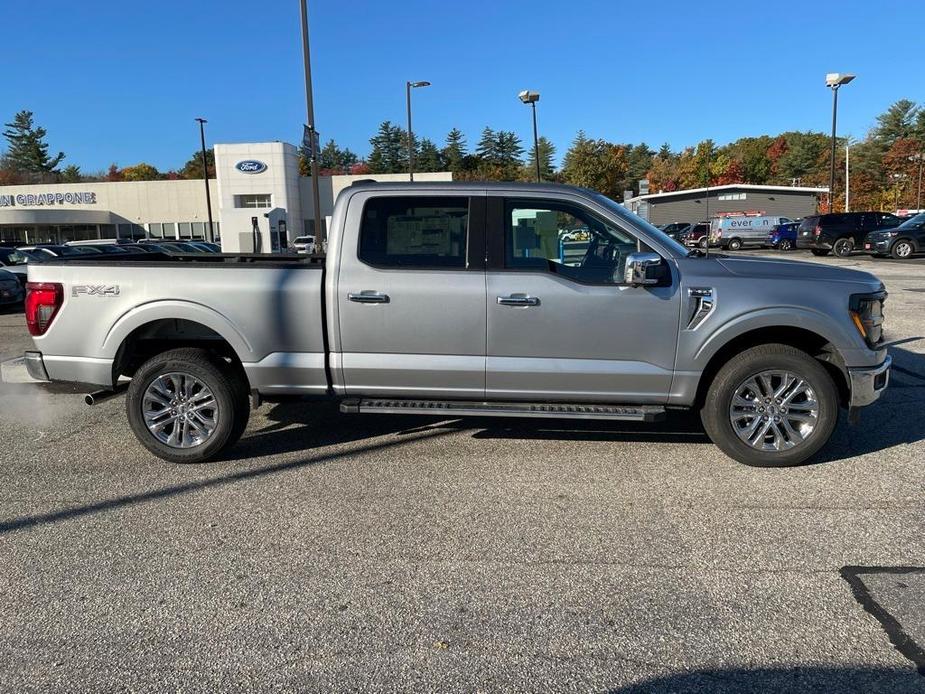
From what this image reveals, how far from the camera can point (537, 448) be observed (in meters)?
5.47

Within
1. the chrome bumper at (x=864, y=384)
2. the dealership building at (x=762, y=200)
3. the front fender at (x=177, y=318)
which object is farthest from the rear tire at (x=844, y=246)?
the front fender at (x=177, y=318)

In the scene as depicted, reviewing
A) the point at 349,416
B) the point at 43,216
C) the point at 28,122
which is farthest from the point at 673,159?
the point at 349,416

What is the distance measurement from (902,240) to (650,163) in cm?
8624

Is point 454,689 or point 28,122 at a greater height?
point 28,122

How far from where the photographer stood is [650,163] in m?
108

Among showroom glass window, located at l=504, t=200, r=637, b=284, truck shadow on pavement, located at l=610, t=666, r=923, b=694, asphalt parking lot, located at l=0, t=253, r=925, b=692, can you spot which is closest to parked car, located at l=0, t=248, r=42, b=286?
asphalt parking lot, located at l=0, t=253, r=925, b=692

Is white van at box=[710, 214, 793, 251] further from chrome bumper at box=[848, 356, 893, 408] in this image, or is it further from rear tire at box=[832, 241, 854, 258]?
chrome bumper at box=[848, 356, 893, 408]

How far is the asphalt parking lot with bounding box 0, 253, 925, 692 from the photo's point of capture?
2.85 m

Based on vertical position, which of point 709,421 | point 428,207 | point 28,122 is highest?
point 28,122

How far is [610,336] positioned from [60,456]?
428cm

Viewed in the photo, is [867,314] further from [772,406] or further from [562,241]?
[562,241]

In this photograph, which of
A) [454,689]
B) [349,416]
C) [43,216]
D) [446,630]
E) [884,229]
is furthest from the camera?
[43,216]

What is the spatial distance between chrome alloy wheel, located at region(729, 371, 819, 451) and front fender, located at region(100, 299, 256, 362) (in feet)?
11.5

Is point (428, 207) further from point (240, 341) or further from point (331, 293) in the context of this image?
point (240, 341)
